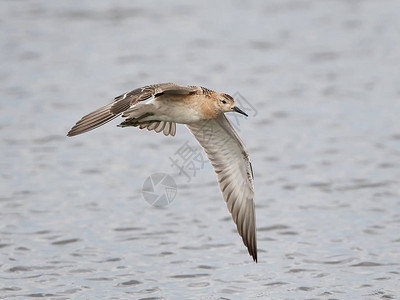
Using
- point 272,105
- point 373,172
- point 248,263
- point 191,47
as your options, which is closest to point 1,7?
point 191,47

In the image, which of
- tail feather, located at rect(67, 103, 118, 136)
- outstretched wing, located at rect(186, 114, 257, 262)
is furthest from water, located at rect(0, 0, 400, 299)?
tail feather, located at rect(67, 103, 118, 136)

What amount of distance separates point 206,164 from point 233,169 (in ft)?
14.3

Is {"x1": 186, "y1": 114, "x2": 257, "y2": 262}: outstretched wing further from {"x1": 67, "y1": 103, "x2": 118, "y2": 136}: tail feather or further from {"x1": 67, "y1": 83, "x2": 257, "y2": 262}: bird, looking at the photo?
{"x1": 67, "y1": 103, "x2": 118, "y2": 136}: tail feather

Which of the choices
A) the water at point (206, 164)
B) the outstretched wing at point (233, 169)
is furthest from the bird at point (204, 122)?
the water at point (206, 164)

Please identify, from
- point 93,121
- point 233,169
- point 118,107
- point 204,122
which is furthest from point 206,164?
point 93,121

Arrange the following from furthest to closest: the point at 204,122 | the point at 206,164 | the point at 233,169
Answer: the point at 206,164 < the point at 233,169 < the point at 204,122

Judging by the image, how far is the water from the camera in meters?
12.2

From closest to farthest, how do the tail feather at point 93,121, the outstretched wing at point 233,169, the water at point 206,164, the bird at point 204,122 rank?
1. the tail feather at point 93,121
2. the bird at point 204,122
3. the outstretched wing at point 233,169
4. the water at point 206,164

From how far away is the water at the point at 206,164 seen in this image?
39.9 feet

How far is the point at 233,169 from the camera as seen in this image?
1196 cm

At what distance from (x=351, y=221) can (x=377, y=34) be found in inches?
331

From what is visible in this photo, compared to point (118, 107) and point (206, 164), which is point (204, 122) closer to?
point (118, 107)

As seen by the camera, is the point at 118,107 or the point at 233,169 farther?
the point at 233,169

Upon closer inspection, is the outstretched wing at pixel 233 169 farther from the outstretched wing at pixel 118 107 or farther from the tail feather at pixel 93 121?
the tail feather at pixel 93 121
